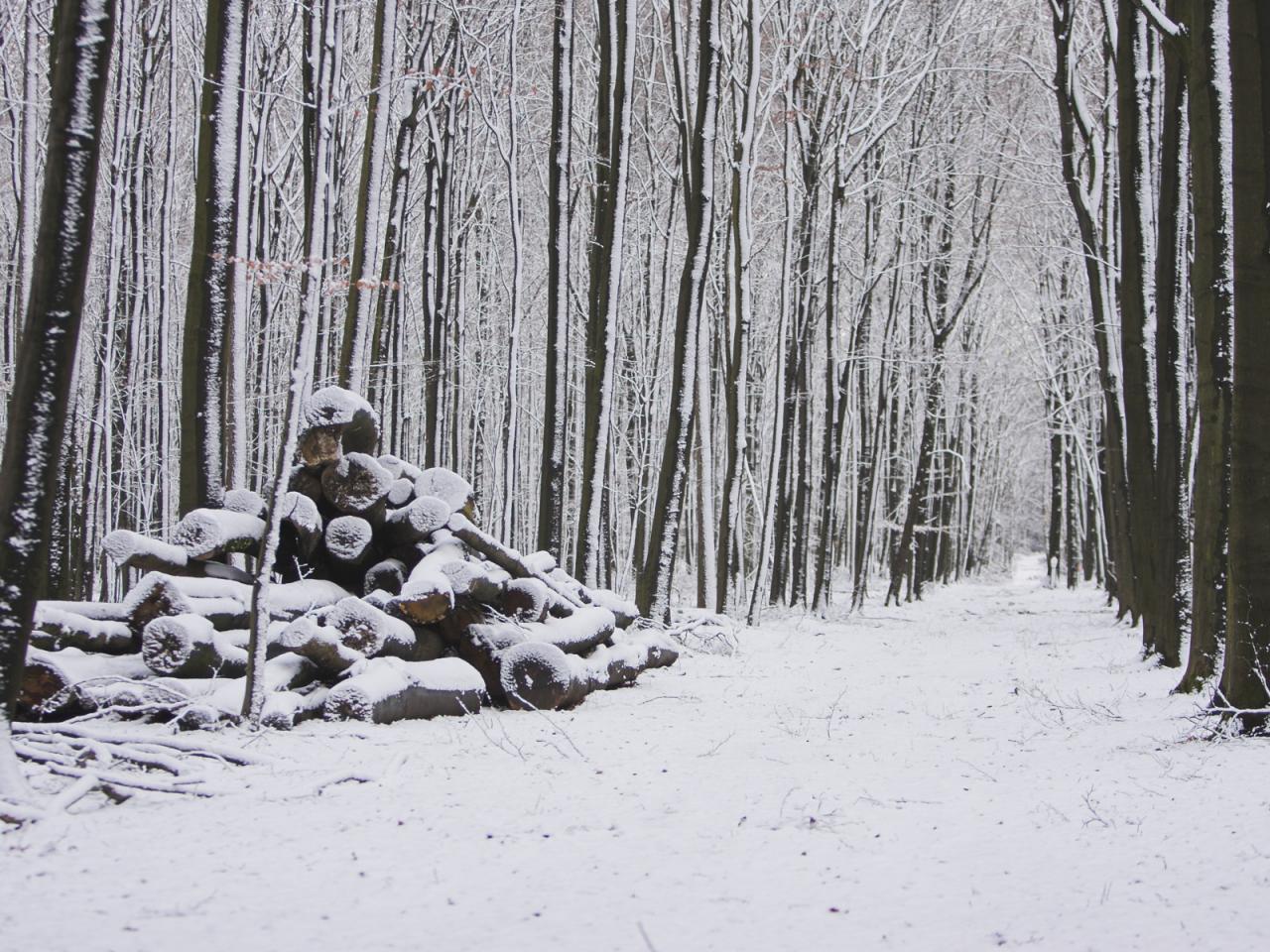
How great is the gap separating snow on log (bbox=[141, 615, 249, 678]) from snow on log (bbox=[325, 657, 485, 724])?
724 millimetres

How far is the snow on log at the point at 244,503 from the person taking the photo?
727 centimetres

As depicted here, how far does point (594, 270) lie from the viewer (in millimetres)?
14031

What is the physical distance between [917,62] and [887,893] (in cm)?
1855

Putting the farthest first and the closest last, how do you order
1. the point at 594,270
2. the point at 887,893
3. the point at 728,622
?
the point at 594,270, the point at 728,622, the point at 887,893

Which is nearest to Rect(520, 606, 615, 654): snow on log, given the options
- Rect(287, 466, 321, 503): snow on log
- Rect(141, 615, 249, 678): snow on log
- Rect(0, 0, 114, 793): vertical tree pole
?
Rect(287, 466, 321, 503): snow on log

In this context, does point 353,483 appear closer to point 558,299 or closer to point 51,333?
point 51,333

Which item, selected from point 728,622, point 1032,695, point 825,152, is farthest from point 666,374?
point 1032,695

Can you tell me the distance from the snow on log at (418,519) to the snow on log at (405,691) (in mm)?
1237

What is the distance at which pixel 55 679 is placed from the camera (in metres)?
5.28

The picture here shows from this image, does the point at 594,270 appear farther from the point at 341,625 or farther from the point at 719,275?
the point at 341,625

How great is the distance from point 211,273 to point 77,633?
325 cm

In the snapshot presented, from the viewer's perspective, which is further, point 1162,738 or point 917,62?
point 917,62

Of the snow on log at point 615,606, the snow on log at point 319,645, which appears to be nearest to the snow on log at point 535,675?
the snow on log at point 319,645

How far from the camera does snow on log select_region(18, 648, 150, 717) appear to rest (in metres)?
5.21
